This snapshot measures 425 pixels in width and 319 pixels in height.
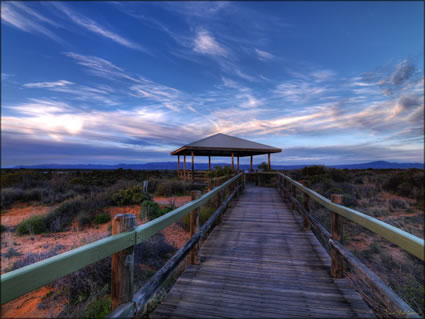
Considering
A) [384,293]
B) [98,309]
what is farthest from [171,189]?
[384,293]

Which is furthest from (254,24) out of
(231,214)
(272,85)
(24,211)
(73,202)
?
(24,211)

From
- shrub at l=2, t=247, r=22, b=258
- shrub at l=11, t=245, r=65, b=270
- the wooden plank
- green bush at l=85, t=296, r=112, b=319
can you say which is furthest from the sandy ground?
the wooden plank

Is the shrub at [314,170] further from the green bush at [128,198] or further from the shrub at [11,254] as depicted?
the shrub at [11,254]

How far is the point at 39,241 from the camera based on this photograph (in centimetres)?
655

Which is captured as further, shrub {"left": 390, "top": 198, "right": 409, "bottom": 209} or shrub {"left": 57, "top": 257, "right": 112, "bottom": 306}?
shrub {"left": 390, "top": 198, "right": 409, "bottom": 209}

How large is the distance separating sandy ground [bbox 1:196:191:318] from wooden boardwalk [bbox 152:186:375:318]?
2202 millimetres

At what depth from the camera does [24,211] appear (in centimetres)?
1007

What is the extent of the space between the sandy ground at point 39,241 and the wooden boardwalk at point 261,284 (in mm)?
2202

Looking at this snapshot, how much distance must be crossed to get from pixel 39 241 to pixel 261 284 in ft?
22.9

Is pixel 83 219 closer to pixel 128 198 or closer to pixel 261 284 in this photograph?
pixel 128 198

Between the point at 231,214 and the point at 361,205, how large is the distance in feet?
23.8

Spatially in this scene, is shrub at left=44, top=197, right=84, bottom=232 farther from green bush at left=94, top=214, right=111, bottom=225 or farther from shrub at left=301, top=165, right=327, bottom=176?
shrub at left=301, top=165, right=327, bottom=176

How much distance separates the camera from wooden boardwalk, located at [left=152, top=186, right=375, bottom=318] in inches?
89.5

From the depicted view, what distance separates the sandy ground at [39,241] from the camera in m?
3.50
